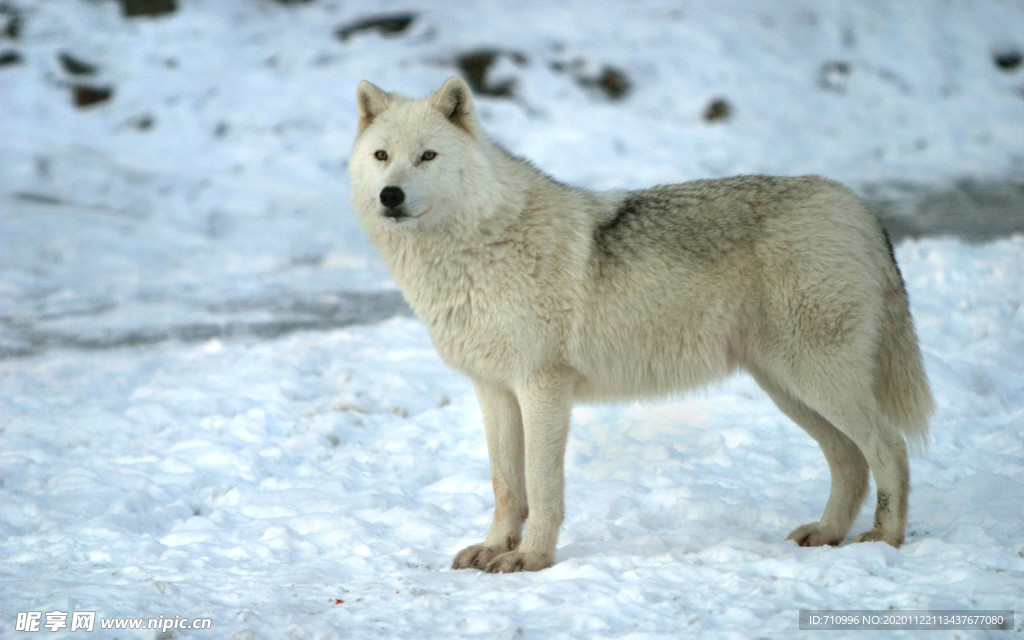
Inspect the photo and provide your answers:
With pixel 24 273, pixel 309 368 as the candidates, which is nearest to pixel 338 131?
pixel 24 273

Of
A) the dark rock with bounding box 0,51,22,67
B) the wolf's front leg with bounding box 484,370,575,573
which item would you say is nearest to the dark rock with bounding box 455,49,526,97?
the dark rock with bounding box 0,51,22,67

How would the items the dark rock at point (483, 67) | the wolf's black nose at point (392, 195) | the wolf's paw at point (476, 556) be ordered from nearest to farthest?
the wolf's black nose at point (392, 195)
the wolf's paw at point (476, 556)
the dark rock at point (483, 67)

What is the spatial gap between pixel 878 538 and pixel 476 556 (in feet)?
6.03

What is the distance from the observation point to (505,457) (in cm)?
457

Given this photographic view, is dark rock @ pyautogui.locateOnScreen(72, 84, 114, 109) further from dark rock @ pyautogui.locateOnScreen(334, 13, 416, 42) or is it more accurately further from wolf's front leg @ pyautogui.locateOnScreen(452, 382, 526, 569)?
wolf's front leg @ pyautogui.locateOnScreen(452, 382, 526, 569)

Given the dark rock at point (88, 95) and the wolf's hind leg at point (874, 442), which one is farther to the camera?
the dark rock at point (88, 95)

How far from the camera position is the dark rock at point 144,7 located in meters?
15.3

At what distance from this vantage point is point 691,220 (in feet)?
14.6

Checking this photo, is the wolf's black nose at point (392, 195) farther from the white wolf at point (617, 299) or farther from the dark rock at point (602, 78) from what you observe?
the dark rock at point (602, 78)

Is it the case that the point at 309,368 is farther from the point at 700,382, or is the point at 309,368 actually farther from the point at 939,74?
the point at 939,74

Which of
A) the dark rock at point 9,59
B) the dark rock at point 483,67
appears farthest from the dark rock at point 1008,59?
the dark rock at point 9,59

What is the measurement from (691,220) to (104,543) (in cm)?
321

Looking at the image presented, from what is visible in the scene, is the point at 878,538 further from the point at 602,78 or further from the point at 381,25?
the point at 381,25

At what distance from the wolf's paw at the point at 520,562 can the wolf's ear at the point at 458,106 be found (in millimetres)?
1999
